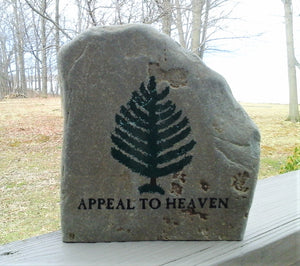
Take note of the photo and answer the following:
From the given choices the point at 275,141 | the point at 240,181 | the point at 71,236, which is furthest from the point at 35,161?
the point at 240,181

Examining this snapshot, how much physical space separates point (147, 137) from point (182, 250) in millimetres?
420

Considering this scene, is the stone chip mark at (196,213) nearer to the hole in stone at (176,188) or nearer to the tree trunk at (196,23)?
the hole in stone at (176,188)

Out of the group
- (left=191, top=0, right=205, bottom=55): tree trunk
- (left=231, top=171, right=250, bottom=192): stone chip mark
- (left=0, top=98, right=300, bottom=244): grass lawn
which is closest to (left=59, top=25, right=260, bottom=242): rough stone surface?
(left=231, top=171, right=250, bottom=192): stone chip mark

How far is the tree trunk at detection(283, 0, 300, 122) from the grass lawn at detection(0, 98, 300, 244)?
36 cm

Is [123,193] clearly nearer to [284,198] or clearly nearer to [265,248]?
[265,248]

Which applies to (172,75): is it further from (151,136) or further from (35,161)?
(35,161)

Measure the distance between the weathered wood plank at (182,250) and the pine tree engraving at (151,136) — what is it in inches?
9.0

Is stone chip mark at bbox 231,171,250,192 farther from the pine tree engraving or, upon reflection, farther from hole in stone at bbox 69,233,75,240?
hole in stone at bbox 69,233,75,240

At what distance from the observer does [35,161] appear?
4.74 metres

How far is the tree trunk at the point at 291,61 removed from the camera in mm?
7109

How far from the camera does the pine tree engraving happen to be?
1.43 meters

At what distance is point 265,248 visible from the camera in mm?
1416

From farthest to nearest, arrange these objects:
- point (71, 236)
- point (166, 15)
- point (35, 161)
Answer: point (35, 161) < point (166, 15) < point (71, 236)

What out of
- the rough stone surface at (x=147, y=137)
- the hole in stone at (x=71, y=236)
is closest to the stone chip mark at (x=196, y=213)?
the rough stone surface at (x=147, y=137)
